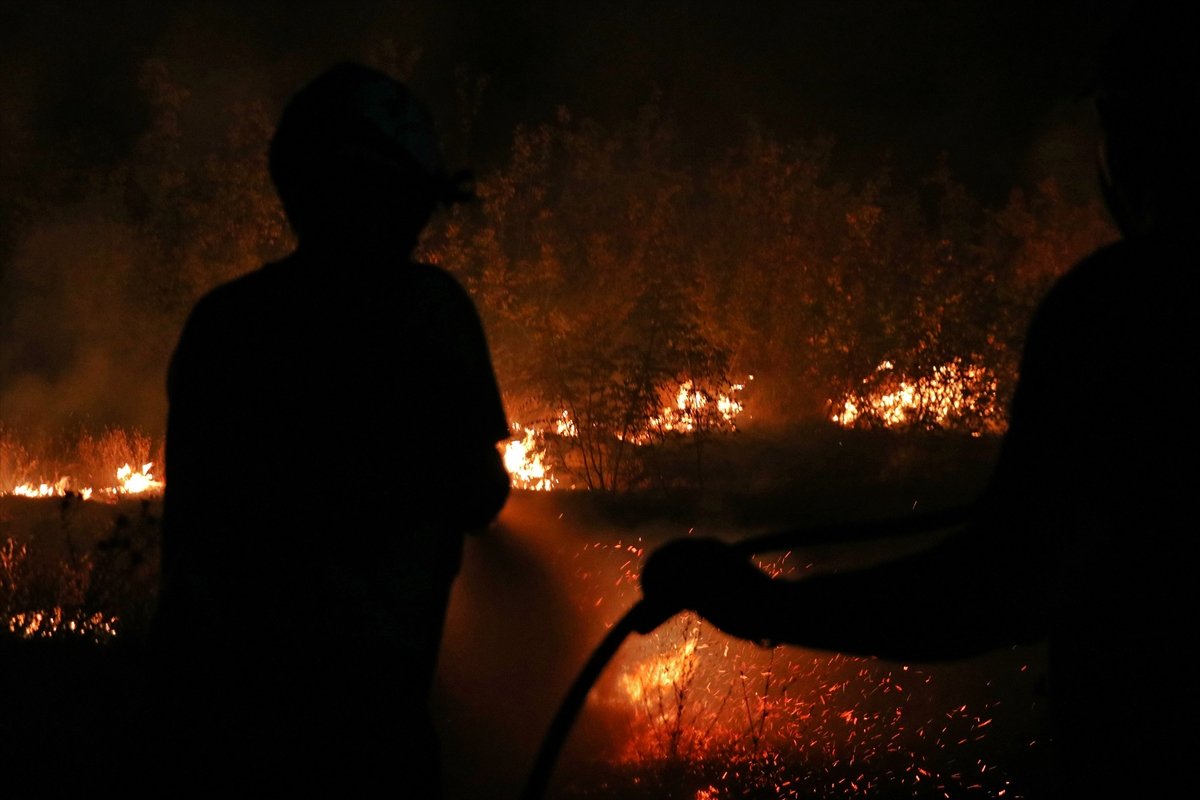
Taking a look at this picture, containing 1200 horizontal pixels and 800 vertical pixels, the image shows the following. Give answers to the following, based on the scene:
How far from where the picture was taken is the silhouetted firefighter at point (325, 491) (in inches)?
64.1

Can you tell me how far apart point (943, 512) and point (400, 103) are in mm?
1189

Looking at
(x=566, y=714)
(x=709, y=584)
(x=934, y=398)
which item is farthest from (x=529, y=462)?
(x=709, y=584)

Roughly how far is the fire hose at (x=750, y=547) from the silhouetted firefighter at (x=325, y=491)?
38 cm

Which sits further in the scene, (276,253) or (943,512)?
(276,253)

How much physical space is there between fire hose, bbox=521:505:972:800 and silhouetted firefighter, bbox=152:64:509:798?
0.38 m

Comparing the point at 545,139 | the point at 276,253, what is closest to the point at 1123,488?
the point at 276,253

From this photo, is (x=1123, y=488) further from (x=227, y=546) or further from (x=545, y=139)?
(x=545, y=139)

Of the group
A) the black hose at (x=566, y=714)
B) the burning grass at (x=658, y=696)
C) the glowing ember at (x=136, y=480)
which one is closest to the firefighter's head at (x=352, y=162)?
the black hose at (x=566, y=714)

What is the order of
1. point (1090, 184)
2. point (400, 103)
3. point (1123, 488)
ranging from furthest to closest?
→ point (1090, 184)
point (400, 103)
point (1123, 488)

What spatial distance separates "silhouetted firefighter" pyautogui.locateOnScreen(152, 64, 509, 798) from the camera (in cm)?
163

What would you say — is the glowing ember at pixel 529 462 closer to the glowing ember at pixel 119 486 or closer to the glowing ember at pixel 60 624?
the glowing ember at pixel 119 486

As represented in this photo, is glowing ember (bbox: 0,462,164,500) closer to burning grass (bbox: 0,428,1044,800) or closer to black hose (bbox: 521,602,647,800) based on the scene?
burning grass (bbox: 0,428,1044,800)

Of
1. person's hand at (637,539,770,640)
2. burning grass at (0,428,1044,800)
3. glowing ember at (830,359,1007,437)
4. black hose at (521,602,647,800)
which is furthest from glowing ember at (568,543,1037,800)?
glowing ember at (830,359,1007,437)

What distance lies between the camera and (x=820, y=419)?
54.0ft
